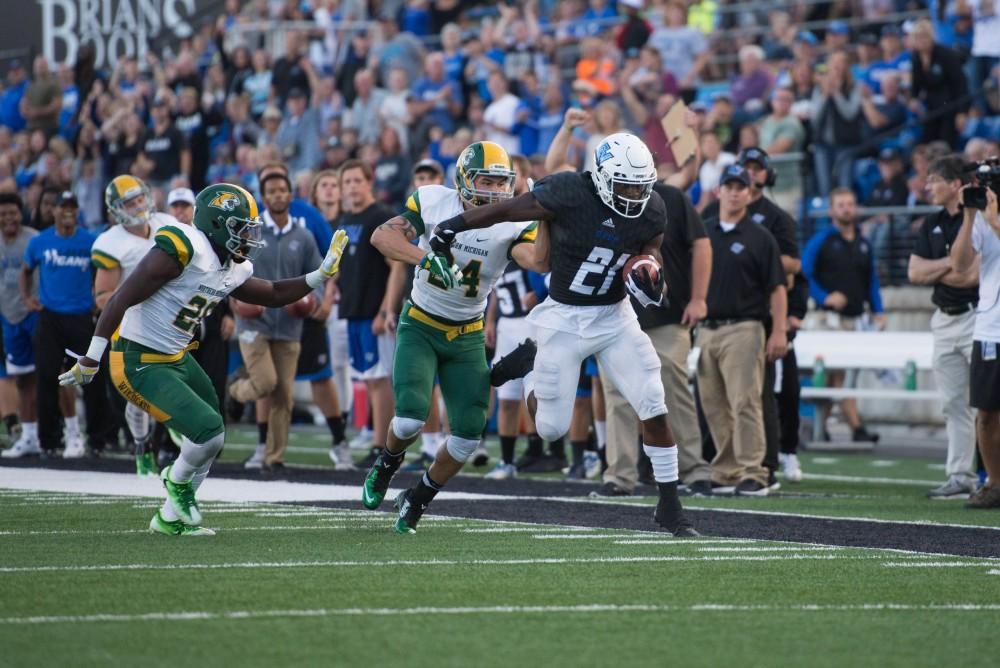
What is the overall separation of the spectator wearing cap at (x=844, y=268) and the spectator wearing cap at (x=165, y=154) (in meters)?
9.85

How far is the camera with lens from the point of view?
10.2 m

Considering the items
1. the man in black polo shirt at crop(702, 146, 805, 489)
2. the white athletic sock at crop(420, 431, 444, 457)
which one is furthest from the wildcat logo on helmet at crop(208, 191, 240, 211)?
the white athletic sock at crop(420, 431, 444, 457)

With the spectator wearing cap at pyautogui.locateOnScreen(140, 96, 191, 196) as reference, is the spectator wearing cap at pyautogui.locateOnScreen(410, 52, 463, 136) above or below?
above

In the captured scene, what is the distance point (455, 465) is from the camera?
8305 mm

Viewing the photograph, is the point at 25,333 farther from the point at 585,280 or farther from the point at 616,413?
the point at 585,280

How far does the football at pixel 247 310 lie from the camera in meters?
12.4

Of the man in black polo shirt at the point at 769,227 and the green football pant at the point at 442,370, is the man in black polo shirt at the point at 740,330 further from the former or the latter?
the green football pant at the point at 442,370

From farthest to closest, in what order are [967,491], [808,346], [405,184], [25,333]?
[405,184] < [808,346] < [25,333] < [967,491]

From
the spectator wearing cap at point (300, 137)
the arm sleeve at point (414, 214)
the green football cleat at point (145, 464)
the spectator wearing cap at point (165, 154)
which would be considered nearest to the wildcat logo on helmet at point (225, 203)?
the arm sleeve at point (414, 214)

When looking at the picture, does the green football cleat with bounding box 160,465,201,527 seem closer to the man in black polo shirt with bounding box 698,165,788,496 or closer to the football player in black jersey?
the football player in black jersey

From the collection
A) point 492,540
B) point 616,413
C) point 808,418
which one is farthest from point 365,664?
point 808,418

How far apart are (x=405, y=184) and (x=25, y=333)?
5.47 meters

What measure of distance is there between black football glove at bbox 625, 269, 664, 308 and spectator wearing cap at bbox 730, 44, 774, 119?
9.97 metres

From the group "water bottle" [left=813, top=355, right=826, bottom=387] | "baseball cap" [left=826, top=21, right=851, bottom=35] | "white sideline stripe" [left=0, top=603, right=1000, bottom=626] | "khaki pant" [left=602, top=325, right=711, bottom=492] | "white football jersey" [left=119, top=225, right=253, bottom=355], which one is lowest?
"water bottle" [left=813, top=355, right=826, bottom=387]
